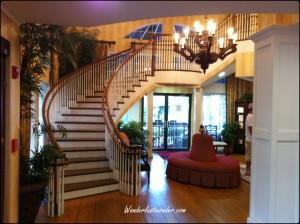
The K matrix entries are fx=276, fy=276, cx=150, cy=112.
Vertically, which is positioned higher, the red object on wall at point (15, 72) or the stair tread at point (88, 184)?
the red object on wall at point (15, 72)

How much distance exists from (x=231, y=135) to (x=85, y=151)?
5812 millimetres

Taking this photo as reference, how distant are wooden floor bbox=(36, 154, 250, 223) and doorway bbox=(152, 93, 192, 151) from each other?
4697 millimetres

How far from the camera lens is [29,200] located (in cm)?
335

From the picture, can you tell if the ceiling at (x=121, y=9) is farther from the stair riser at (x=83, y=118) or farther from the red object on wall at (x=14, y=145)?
the stair riser at (x=83, y=118)

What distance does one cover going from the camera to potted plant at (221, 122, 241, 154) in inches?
379

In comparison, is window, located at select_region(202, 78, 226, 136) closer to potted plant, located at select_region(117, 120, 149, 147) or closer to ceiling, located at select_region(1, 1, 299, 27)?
potted plant, located at select_region(117, 120, 149, 147)

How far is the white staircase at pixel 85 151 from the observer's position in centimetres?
479

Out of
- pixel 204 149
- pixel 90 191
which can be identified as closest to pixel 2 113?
pixel 90 191

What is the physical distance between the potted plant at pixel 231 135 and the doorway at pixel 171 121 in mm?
1346

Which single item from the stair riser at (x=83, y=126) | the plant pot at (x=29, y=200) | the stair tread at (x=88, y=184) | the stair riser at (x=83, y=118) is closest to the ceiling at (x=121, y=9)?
the plant pot at (x=29, y=200)

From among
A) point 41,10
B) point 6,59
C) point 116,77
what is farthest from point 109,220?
point 116,77

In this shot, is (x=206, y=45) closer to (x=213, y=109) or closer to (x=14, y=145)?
(x=14, y=145)

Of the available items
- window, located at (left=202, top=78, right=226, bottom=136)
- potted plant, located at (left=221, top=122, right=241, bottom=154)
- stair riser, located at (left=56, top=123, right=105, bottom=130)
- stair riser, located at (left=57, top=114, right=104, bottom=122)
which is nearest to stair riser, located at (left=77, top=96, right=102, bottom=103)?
stair riser, located at (left=57, top=114, right=104, bottom=122)

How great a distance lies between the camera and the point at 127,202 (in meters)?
4.39
